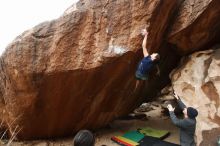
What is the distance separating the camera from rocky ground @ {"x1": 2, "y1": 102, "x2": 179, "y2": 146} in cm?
747

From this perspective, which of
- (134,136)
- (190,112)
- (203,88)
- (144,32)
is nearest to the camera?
(190,112)

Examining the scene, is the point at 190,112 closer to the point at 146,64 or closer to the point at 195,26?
the point at 146,64

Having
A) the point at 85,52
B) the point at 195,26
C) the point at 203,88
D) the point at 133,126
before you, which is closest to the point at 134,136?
the point at 133,126

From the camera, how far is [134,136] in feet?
25.0

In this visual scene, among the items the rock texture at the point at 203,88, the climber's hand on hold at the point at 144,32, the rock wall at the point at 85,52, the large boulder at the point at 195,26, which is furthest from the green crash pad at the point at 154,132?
the climber's hand on hold at the point at 144,32

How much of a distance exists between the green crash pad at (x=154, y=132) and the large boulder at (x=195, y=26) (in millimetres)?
1941

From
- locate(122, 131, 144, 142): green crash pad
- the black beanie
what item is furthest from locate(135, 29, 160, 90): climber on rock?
locate(122, 131, 144, 142): green crash pad

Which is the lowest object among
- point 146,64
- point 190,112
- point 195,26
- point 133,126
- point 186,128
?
point 133,126

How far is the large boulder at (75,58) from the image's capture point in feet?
21.4

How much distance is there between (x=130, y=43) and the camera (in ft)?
21.2

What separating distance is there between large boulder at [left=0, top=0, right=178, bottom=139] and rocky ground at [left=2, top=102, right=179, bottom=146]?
0.62 m

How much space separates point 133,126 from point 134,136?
104cm

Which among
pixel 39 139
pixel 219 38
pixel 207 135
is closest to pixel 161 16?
pixel 219 38

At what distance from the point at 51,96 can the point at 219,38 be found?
397 centimetres
